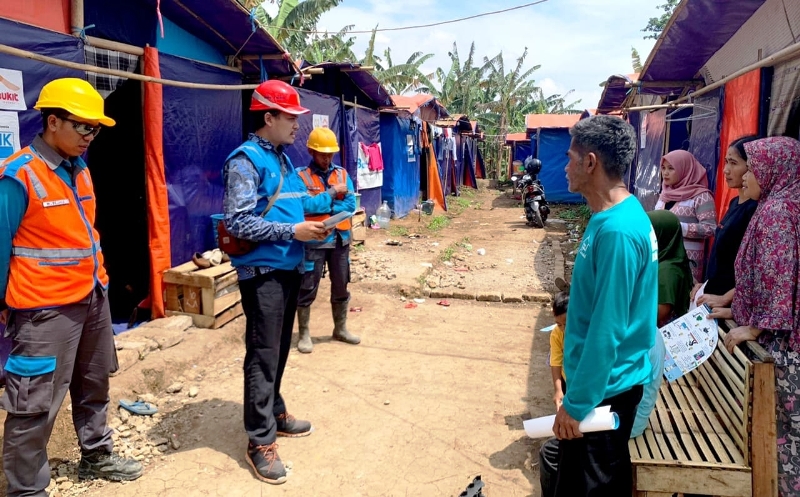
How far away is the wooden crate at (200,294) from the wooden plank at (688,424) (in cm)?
382

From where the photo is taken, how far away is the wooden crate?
16.3 feet

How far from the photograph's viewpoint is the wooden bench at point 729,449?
2111mm

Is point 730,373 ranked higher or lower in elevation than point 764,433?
higher

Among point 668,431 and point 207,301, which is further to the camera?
point 207,301

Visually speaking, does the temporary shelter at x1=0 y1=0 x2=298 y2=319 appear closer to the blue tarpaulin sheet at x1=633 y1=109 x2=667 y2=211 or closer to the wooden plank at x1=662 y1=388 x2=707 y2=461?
the wooden plank at x1=662 y1=388 x2=707 y2=461

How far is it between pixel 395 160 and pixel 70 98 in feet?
34.4

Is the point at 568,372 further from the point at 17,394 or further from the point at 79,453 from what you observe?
the point at 79,453

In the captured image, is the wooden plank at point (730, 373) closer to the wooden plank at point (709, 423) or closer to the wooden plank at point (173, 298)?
the wooden plank at point (709, 423)

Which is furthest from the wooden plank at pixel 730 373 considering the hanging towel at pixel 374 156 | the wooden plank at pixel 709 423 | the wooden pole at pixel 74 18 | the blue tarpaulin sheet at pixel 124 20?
the hanging towel at pixel 374 156

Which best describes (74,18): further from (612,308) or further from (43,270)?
(612,308)

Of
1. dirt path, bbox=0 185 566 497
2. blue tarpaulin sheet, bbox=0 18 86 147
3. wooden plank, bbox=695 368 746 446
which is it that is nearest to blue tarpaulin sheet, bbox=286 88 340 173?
dirt path, bbox=0 185 566 497

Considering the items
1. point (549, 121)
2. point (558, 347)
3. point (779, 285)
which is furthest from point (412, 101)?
point (779, 285)

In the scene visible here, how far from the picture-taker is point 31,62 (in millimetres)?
3650

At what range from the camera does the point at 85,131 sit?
2541 millimetres
